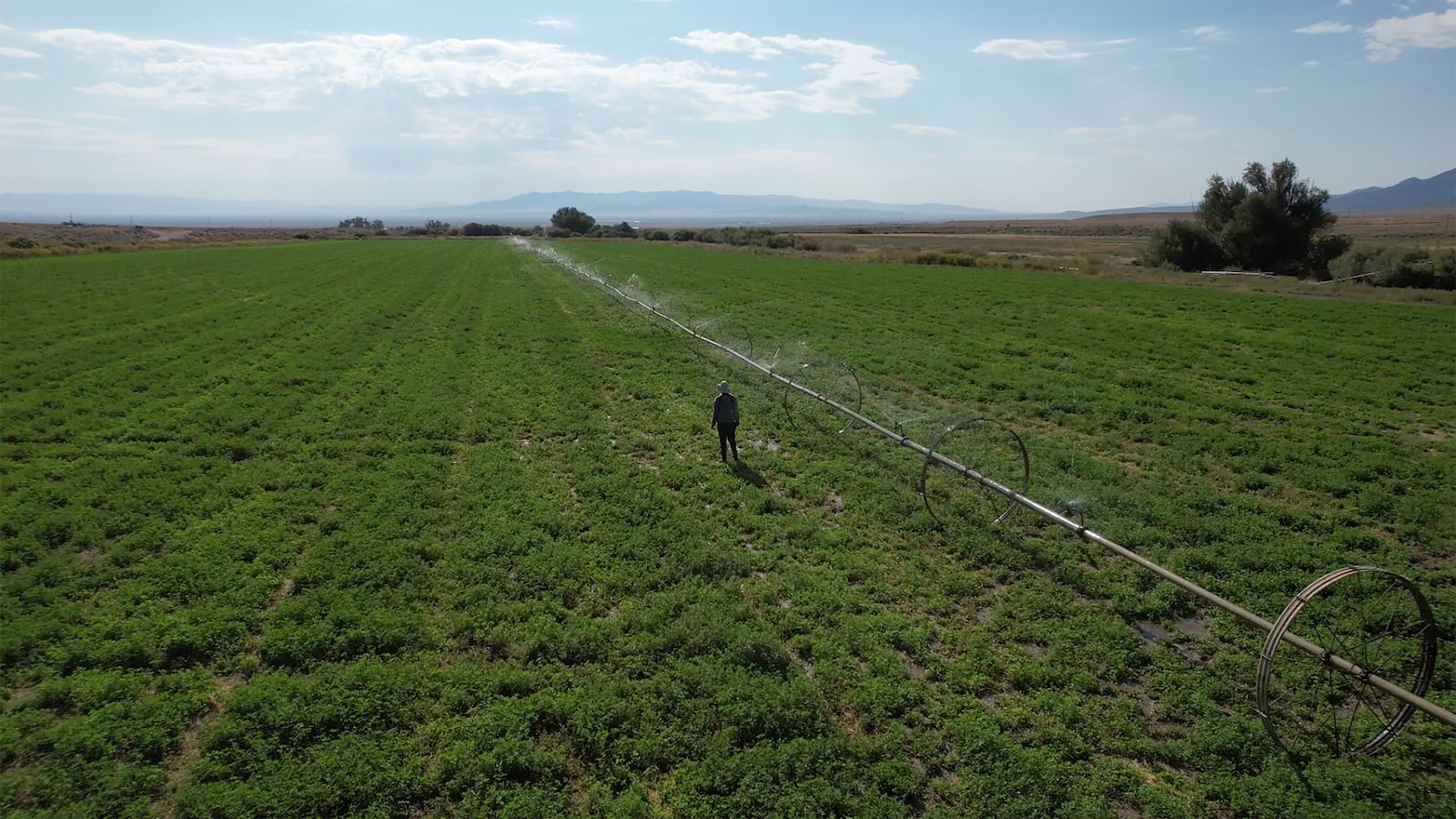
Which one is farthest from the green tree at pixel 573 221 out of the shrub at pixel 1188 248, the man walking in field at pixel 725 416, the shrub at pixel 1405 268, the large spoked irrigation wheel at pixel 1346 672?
the large spoked irrigation wheel at pixel 1346 672

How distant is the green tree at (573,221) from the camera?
126 meters

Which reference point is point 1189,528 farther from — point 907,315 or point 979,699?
point 907,315

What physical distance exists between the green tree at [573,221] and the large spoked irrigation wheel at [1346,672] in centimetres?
12680

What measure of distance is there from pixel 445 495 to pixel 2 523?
455 centimetres

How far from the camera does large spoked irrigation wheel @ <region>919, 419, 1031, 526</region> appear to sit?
8047 mm

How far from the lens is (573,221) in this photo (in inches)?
5010

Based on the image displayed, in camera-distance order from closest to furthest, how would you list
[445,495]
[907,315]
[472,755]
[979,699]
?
[472,755], [979,699], [445,495], [907,315]

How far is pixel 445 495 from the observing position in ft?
28.5

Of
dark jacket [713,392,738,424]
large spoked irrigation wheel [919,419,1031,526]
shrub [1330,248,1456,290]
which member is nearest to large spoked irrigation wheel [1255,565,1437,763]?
large spoked irrigation wheel [919,419,1031,526]

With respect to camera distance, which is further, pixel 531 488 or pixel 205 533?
pixel 531 488

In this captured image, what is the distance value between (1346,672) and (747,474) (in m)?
6.29

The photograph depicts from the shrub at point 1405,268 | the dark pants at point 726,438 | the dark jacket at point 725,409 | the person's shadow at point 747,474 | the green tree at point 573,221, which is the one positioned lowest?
the person's shadow at point 747,474

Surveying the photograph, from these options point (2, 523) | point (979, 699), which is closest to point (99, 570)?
point (2, 523)

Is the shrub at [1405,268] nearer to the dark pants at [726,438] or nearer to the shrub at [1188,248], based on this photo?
the shrub at [1188,248]
